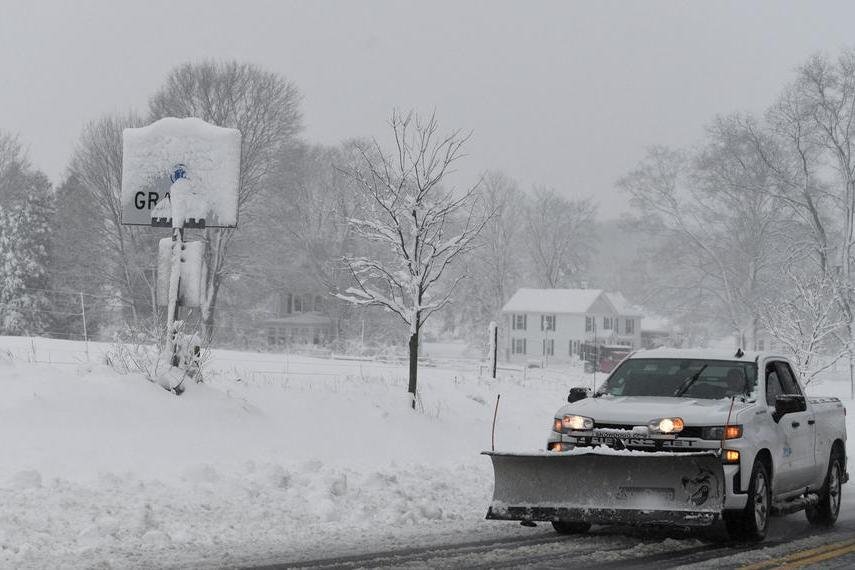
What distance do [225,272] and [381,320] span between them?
19252mm

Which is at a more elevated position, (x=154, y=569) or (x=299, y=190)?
(x=299, y=190)

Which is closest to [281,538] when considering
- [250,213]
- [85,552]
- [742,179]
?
[85,552]

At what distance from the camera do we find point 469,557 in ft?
27.0

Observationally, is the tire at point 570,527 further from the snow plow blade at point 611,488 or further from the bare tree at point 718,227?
the bare tree at point 718,227

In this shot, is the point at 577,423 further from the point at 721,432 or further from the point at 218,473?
the point at 218,473

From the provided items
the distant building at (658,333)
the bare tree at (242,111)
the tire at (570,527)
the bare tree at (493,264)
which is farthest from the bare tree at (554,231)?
the tire at (570,527)

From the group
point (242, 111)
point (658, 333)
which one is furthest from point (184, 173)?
point (658, 333)

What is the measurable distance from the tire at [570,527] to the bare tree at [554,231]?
82.0m

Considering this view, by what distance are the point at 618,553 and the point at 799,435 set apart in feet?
9.28

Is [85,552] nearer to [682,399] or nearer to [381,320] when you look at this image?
[682,399]

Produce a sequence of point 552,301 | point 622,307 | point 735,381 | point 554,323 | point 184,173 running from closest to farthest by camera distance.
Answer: point 735,381 → point 184,173 → point 552,301 → point 554,323 → point 622,307

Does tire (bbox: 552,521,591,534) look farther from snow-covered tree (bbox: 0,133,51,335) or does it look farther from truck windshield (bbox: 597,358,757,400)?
snow-covered tree (bbox: 0,133,51,335)

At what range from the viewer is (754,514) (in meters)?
9.12

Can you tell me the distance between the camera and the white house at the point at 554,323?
279 ft
